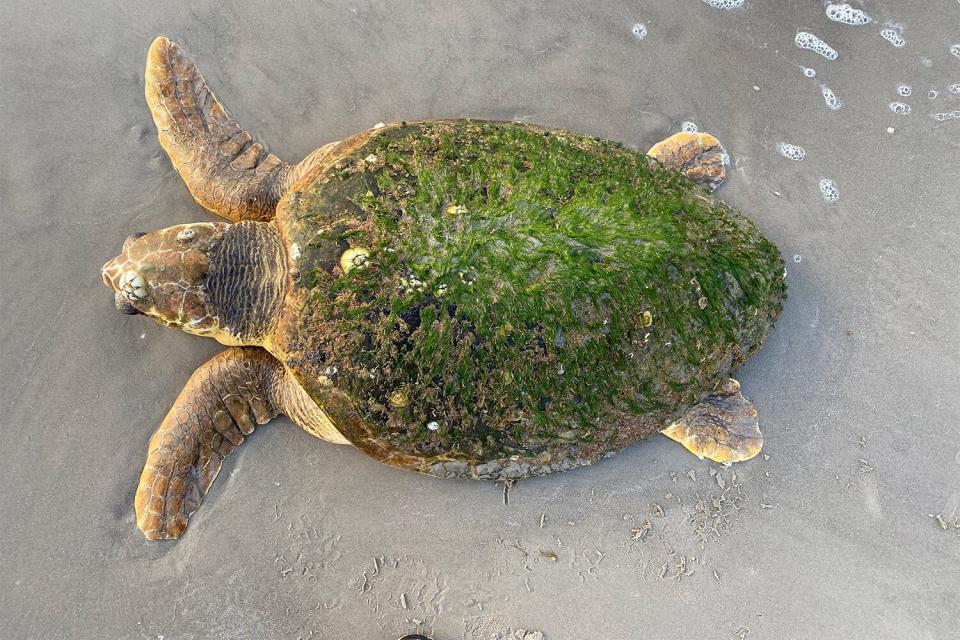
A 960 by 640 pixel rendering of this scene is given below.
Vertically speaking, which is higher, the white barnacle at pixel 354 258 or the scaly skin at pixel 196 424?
the white barnacle at pixel 354 258

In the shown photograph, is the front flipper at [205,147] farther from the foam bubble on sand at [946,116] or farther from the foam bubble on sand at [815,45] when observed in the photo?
the foam bubble on sand at [946,116]

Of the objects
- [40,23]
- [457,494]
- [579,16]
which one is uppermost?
[40,23]

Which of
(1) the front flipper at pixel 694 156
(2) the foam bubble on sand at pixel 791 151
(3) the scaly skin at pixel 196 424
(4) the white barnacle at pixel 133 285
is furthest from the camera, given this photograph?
(2) the foam bubble on sand at pixel 791 151

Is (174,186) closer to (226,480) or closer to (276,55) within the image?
(276,55)

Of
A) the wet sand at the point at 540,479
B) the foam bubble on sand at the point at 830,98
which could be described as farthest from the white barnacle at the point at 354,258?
the foam bubble on sand at the point at 830,98

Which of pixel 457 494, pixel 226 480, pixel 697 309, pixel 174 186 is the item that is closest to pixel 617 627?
pixel 457 494

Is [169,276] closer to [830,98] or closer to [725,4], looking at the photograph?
[725,4]

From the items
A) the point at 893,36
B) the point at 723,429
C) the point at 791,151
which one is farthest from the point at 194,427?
the point at 893,36
